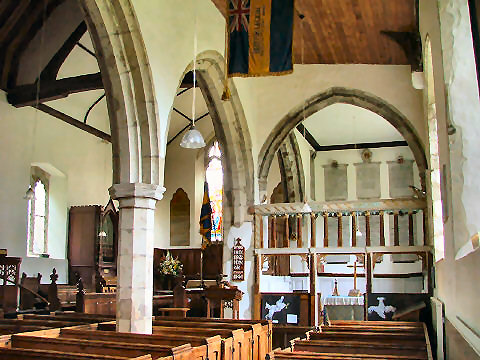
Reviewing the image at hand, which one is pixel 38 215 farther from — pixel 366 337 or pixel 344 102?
pixel 366 337

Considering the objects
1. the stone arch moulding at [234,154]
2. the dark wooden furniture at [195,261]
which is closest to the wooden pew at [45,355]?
the stone arch moulding at [234,154]

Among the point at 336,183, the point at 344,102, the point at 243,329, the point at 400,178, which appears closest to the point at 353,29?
the point at 344,102

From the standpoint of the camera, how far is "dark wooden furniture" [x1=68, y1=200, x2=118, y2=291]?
14.4 metres

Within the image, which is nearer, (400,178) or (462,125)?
(462,125)

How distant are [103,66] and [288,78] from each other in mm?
5221

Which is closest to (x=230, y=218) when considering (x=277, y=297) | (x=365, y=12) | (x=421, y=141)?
(x=277, y=297)

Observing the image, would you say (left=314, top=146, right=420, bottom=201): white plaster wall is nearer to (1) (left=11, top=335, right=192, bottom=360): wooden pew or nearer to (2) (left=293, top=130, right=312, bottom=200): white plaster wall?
(2) (left=293, top=130, right=312, bottom=200): white plaster wall

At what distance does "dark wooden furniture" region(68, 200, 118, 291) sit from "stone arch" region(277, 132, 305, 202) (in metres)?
4.53

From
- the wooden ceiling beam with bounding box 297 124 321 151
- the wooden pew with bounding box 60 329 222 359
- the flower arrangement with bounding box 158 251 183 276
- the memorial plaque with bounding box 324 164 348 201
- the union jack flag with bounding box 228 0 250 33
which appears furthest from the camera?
the memorial plaque with bounding box 324 164 348 201

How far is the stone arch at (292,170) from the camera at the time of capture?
15086 mm

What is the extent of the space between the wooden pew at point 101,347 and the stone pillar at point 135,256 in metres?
1.98

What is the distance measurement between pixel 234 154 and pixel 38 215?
5735 mm

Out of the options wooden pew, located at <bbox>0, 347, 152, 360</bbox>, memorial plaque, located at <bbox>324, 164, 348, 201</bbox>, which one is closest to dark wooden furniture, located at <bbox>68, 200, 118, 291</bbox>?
memorial plaque, located at <bbox>324, 164, 348, 201</bbox>

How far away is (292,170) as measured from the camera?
15250mm
